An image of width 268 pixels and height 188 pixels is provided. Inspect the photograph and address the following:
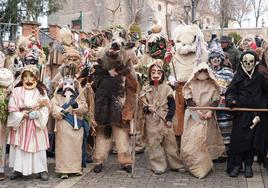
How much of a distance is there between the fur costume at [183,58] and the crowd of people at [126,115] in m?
0.42

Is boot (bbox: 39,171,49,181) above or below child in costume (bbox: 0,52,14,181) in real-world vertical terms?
below

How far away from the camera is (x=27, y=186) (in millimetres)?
6770

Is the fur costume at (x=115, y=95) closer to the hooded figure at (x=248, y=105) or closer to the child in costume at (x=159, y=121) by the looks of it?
the child in costume at (x=159, y=121)

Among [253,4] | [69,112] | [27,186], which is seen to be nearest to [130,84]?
[69,112]

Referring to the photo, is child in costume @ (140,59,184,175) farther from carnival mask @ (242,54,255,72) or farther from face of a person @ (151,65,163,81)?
carnival mask @ (242,54,255,72)

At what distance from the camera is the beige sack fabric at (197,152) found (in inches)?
284

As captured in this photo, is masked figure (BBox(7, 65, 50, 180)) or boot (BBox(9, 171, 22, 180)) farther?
boot (BBox(9, 171, 22, 180))

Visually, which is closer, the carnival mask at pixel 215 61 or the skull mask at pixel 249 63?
the skull mask at pixel 249 63

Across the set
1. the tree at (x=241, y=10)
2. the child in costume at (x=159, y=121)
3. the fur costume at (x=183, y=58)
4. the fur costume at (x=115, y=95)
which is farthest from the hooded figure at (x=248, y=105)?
the tree at (x=241, y=10)

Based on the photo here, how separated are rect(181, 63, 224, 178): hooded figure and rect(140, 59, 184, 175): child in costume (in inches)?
7.9

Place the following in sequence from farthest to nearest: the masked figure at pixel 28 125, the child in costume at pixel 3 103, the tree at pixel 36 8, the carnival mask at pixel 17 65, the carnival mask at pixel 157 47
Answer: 1. the tree at pixel 36 8
2. the carnival mask at pixel 157 47
3. the carnival mask at pixel 17 65
4. the child in costume at pixel 3 103
5. the masked figure at pixel 28 125

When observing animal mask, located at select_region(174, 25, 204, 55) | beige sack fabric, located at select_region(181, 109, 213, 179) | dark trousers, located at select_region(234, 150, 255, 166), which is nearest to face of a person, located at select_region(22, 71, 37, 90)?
beige sack fabric, located at select_region(181, 109, 213, 179)

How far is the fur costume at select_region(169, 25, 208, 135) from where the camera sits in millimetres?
8133

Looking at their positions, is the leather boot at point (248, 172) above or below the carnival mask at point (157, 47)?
below
